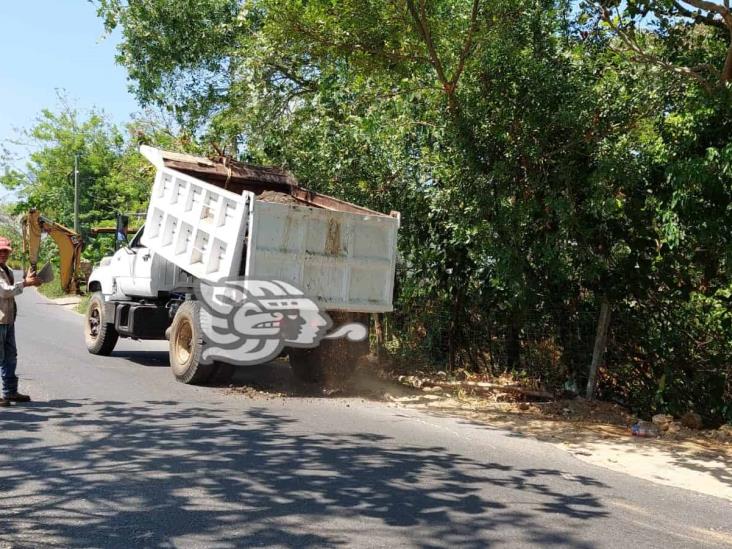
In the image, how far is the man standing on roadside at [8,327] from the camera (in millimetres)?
8329

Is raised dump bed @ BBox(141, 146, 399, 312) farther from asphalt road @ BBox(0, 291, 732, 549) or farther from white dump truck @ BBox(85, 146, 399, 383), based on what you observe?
asphalt road @ BBox(0, 291, 732, 549)

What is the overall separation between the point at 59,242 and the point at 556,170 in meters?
13.4

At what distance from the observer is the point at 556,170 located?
9.38 metres

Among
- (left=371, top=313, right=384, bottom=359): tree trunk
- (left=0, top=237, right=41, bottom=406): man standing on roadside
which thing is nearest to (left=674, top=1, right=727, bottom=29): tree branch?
(left=371, top=313, right=384, bottom=359): tree trunk

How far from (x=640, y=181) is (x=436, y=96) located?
271cm

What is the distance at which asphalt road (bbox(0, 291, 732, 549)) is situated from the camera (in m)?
4.77

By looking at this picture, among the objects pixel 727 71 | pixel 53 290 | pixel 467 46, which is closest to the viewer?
pixel 727 71

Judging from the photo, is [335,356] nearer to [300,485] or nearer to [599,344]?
[599,344]

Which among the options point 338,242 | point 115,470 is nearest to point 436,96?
point 338,242

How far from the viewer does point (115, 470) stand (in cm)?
592

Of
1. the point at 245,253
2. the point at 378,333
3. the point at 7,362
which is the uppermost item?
the point at 245,253

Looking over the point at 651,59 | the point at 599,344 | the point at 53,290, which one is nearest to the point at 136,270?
the point at 599,344

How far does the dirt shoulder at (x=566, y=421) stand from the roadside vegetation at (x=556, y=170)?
0.79 metres

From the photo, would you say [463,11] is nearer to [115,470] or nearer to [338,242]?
[338,242]
